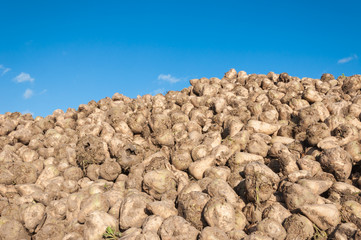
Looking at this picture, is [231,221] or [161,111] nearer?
[231,221]

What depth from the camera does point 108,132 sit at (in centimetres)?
889

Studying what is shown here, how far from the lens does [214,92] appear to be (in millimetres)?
11258

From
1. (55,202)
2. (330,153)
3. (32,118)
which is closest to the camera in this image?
(330,153)

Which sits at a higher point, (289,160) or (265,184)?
(289,160)

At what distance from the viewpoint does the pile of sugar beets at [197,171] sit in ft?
16.1

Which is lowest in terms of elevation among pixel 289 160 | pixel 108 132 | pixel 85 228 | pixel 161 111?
pixel 85 228

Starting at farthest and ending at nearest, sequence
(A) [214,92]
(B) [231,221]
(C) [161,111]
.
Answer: (A) [214,92] < (C) [161,111] < (B) [231,221]

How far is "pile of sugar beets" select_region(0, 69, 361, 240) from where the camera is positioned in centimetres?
490

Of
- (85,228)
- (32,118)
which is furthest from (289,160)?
(32,118)

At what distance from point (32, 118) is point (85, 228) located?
33.4 ft

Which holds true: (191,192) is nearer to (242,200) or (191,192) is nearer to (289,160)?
(242,200)

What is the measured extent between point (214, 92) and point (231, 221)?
7.02 meters

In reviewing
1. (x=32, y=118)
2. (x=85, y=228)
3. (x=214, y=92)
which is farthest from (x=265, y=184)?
(x=32, y=118)

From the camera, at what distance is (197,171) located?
6.75 m
